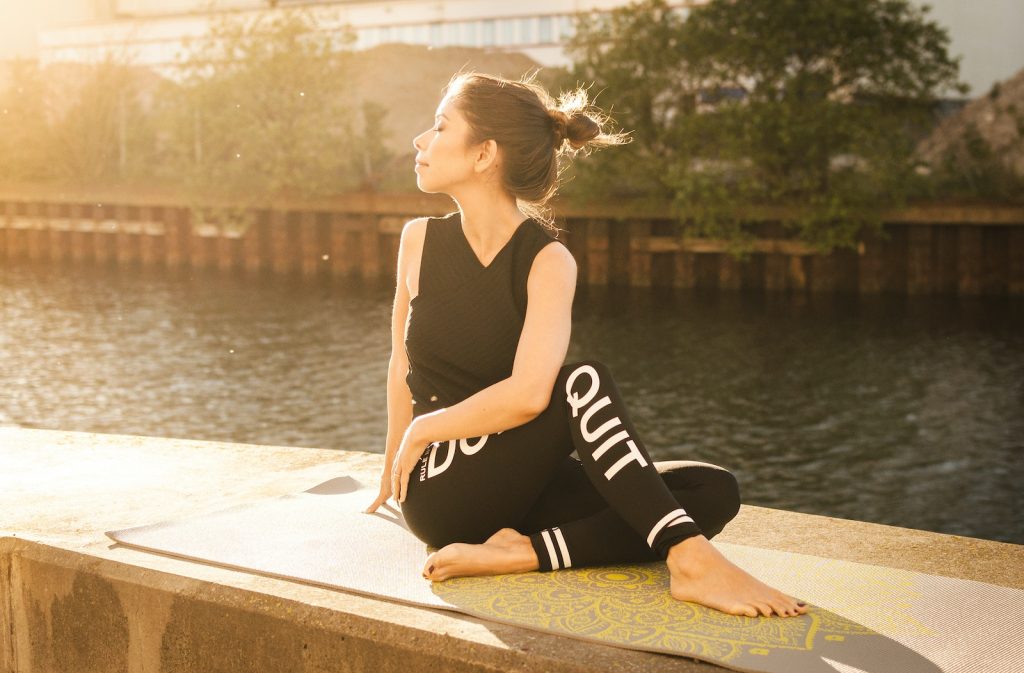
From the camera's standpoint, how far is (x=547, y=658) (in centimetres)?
251

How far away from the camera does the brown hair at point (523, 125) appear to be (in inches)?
127

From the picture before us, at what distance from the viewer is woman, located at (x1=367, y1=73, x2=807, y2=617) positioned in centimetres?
291

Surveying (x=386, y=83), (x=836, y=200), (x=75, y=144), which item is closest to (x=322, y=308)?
(x=836, y=200)

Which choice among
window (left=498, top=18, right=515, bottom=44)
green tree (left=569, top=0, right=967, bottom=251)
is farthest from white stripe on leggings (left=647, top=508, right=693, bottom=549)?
window (left=498, top=18, right=515, bottom=44)

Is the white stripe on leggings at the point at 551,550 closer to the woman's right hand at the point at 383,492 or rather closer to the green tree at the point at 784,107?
the woman's right hand at the point at 383,492

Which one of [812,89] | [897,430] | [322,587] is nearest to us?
[322,587]

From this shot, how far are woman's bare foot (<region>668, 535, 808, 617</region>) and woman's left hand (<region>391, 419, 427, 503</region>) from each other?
728 mm

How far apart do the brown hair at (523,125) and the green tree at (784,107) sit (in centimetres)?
1636

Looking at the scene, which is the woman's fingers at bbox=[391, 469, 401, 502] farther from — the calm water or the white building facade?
the white building facade

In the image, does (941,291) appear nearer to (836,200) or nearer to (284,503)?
(836,200)

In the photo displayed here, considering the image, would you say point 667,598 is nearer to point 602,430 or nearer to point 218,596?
point 602,430

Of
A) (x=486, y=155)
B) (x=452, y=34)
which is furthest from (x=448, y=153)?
(x=452, y=34)

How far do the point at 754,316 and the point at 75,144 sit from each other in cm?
1929

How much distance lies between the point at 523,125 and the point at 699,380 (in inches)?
380
